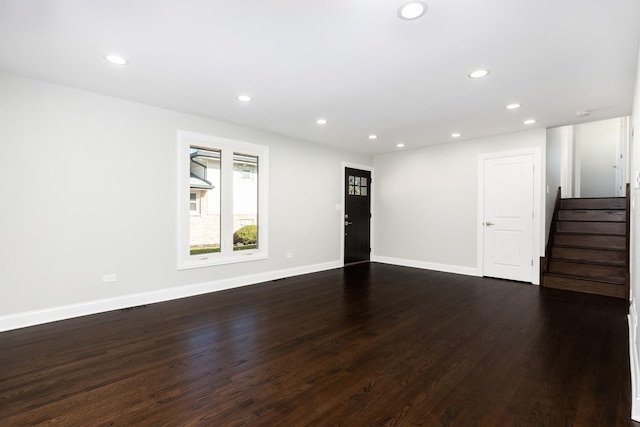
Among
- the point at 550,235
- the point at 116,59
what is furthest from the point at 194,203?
the point at 550,235

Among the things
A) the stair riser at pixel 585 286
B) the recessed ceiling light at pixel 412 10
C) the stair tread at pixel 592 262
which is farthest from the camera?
the stair tread at pixel 592 262

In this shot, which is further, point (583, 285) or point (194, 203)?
point (583, 285)

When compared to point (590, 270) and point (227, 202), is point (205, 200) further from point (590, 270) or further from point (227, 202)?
point (590, 270)

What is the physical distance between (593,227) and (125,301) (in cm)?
721

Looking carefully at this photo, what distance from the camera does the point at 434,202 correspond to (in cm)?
624

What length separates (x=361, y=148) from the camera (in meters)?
6.47

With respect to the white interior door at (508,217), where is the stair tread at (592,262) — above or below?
below

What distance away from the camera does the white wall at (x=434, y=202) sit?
18.7ft

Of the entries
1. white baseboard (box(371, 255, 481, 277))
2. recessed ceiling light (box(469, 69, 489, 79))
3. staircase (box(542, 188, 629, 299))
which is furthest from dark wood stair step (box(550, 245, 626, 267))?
recessed ceiling light (box(469, 69, 489, 79))

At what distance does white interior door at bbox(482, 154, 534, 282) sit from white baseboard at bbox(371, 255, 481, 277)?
0.26 metres

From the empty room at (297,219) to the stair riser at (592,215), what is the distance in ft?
0.24

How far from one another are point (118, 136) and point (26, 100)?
82cm

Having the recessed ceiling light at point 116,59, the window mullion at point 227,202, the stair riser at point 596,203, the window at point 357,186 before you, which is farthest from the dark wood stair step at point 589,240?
the recessed ceiling light at point 116,59

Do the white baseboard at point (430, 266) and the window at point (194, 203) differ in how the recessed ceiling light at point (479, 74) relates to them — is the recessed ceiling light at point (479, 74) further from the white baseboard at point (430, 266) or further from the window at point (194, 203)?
the white baseboard at point (430, 266)
